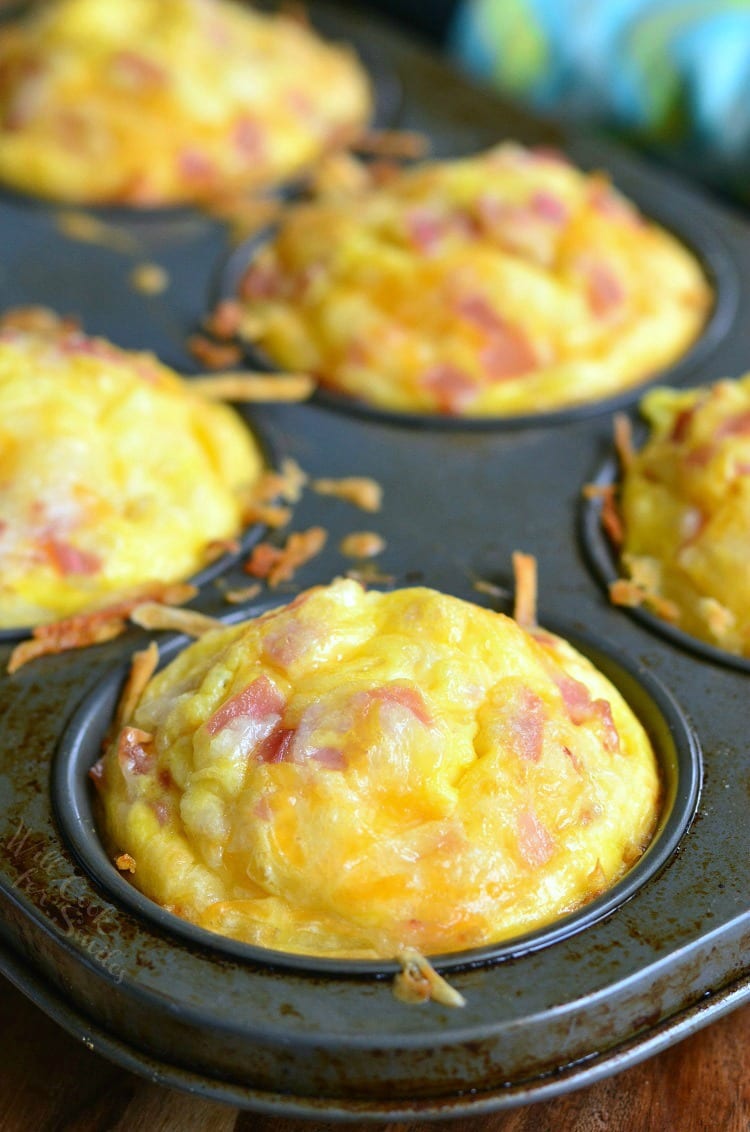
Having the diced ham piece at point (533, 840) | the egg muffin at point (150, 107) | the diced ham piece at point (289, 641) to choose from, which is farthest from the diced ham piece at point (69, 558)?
the egg muffin at point (150, 107)

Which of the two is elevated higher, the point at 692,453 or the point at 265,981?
the point at 692,453

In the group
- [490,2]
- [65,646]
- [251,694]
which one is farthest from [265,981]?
[490,2]

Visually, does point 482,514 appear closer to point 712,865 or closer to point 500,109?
point 712,865

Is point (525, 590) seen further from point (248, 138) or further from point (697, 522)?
point (248, 138)

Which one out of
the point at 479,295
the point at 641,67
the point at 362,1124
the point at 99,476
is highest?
the point at 641,67

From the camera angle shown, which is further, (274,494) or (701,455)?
(274,494)

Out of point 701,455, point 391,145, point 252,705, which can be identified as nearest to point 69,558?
point 252,705

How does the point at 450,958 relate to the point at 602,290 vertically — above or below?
below
